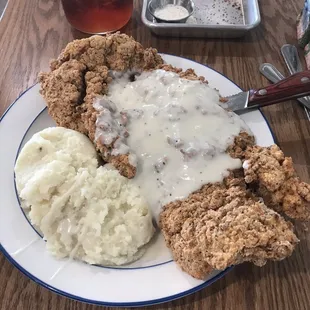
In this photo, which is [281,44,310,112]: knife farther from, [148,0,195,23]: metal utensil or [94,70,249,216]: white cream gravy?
[94,70,249,216]: white cream gravy

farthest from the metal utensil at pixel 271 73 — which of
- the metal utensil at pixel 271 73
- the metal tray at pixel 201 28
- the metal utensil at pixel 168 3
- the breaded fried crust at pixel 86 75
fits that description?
the breaded fried crust at pixel 86 75

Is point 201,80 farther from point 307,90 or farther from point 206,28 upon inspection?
point 206,28

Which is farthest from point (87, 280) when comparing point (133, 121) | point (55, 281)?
point (133, 121)

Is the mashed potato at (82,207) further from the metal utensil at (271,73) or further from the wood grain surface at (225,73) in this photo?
the metal utensil at (271,73)

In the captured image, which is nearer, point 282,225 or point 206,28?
point 282,225

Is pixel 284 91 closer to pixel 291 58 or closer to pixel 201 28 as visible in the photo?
pixel 291 58

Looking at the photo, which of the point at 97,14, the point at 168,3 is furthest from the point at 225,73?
the point at 97,14

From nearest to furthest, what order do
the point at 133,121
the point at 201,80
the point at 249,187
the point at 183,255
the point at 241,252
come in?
1. the point at 241,252
2. the point at 183,255
3. the point at 249,187
4. the point at 133,121
5. the point at 201,80

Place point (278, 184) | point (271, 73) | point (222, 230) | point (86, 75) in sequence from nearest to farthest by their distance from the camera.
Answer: point (222, 230) < point (278, 184) < point (86, 75) < point (271, 73)
